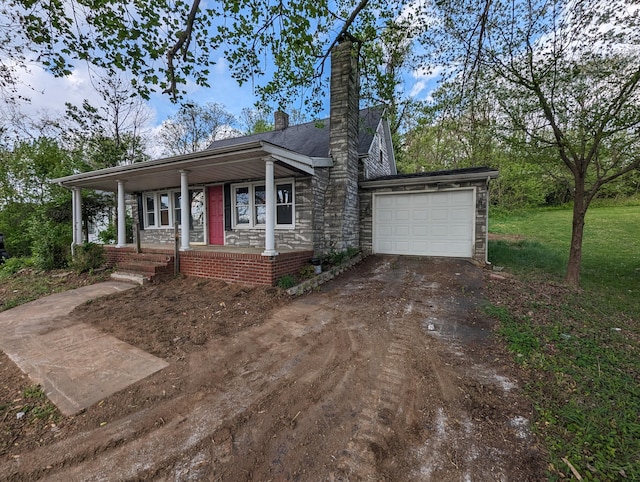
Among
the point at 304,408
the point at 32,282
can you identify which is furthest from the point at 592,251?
the point at 32,282

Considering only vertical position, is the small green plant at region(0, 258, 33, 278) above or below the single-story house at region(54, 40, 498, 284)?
below

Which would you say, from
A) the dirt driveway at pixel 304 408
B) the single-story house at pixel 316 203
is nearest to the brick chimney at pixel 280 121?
the single-story house at pixel 316 203

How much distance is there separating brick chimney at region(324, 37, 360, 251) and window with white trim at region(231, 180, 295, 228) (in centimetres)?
115

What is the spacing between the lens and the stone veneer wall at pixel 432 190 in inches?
307

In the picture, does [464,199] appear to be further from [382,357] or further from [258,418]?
[258,418]

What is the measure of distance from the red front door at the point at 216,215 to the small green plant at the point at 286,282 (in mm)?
4443

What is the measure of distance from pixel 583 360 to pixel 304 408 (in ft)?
10.2

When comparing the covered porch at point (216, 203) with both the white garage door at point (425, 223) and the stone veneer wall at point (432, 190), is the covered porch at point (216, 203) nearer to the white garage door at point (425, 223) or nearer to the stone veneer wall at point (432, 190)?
the stone veneer wall at point (432, 190)

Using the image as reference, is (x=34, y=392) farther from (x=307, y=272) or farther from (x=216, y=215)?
(x=216, y=215)

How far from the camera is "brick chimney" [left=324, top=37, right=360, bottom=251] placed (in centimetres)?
812

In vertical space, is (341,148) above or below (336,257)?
above

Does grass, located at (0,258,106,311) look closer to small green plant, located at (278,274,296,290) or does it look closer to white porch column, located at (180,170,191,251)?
white porch column, located at (180,170,191,251)

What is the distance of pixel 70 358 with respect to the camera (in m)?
3.20

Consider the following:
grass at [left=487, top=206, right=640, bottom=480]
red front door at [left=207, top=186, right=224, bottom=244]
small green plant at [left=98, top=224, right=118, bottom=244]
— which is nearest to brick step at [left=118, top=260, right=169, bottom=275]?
red front door at [left=207, top=186, right=224, bottom=244]
